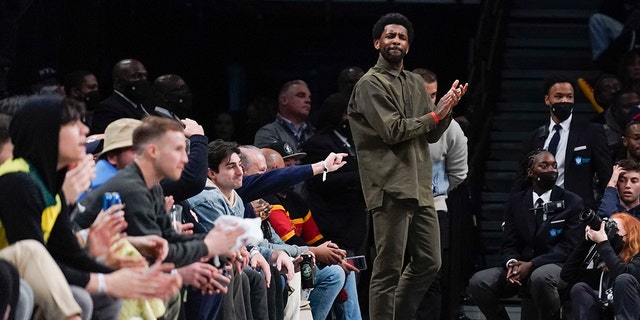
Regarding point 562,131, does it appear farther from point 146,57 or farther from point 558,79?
point 146,57

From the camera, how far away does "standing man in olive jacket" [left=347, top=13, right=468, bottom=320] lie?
8117 millimetres

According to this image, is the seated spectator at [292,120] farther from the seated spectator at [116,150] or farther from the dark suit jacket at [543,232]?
the seated spectator at [116,150]

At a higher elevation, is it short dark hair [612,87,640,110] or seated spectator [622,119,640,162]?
short dark hair [612,87,640,110]

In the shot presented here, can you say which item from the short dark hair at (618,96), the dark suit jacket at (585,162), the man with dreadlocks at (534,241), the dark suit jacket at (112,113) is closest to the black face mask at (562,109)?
the dark suit jacket at (585,162)

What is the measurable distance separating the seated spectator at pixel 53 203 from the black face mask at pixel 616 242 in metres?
4.40

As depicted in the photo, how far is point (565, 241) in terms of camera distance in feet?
32.0

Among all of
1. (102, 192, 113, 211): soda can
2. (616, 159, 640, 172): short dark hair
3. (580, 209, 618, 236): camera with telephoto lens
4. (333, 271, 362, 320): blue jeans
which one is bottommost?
(333, 271, 362, 320): blue jeans

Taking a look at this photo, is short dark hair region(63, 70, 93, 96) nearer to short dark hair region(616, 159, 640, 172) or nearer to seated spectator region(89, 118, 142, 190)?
seated spectator region(89, 118, 142, 190)

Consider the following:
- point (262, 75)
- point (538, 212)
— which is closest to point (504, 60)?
point (262, 75)

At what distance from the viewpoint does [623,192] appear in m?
9.73

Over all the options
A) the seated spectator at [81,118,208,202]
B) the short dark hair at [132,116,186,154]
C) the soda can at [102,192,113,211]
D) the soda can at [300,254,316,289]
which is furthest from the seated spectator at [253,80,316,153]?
the soda can at [102,192,113,211]

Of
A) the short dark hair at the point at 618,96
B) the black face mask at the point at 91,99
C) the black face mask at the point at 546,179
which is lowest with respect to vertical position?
the black face mask at the point at 546,179

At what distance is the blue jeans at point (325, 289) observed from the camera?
918cm

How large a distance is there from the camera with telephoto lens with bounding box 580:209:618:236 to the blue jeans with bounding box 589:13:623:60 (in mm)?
4436
